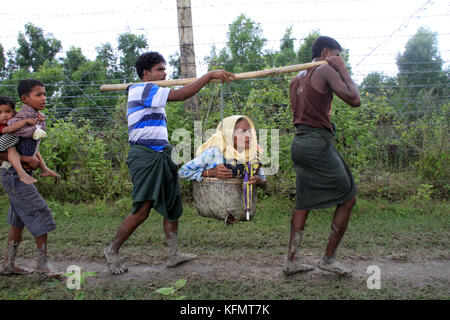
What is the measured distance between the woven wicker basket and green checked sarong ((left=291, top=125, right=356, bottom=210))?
1.86 feet

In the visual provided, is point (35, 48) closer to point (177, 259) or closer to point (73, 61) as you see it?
point (73, 61)

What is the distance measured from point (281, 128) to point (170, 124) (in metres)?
1.80

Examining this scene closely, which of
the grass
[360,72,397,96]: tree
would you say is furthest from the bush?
[360,72,397,96]: tree

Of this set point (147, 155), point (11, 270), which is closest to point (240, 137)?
point (147, 155)

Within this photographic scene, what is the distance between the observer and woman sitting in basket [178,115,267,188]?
10.5ft

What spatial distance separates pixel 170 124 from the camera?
18.2 feet

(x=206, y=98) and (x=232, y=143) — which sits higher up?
(x=206, y=98)

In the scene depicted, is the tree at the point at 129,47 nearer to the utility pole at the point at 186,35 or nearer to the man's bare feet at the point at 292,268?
the utility pole at the point at 186,35

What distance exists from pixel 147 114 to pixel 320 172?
1.64 meters

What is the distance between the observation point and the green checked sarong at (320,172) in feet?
9.87

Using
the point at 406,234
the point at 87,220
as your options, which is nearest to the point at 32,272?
the point at 87,220

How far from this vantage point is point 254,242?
3941 millimetres

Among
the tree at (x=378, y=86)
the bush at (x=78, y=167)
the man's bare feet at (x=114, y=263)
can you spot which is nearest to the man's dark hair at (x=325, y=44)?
the tree at (x=378, y=86)
